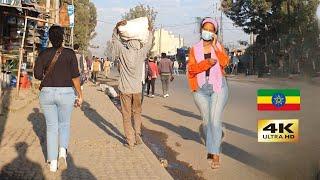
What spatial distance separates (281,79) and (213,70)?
2.87 ft

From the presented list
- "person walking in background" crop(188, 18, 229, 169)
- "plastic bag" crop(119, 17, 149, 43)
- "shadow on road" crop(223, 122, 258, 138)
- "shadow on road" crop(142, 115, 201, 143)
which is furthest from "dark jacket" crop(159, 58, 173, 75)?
"person walking in background" crop(188, 18, 229, 169)

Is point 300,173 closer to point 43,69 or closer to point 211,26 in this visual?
point 211,26

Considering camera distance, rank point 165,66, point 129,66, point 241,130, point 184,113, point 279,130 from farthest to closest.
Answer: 1. point 165,66
2. point 184,113
3. point 241,130
4. point 129,66
5. point 279,130

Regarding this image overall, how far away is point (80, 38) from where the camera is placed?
4978 cm

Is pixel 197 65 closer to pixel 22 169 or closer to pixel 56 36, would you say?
pixel 56 36

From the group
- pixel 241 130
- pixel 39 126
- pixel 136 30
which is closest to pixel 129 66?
pixel 136 30

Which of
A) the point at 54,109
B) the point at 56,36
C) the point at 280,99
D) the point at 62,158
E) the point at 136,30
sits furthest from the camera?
the point at 136,30

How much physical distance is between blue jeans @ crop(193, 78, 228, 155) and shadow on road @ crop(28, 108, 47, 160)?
2255mm

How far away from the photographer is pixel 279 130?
6379 mm

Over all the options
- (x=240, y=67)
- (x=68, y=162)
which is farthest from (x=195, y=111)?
(x=240, y=67)

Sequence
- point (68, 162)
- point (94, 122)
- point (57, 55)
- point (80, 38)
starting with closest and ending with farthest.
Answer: point (57, 55)
point (68, 162)
point (94, 122)
point (80, 38)

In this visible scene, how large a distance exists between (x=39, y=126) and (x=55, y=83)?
14.4 feet

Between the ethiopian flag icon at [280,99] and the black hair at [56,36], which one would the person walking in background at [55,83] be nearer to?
the black hair at [56,36]

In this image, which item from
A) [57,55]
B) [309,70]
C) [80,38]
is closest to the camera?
[309,70]
